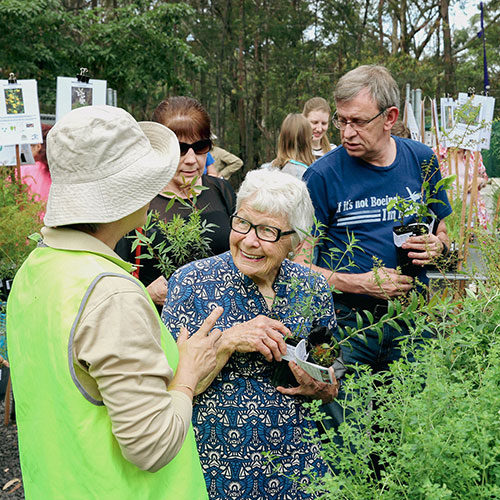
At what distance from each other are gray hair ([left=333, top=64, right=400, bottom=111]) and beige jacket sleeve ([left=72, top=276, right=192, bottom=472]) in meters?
1.61

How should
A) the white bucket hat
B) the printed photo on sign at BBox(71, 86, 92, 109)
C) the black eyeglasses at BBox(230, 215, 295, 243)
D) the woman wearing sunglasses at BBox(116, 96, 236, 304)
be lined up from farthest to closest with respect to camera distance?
1. the printed photo on sign at BBox(71, 86, 92, 109)
2. the woman wearing sunglasses at BBox(116, 96, 236, 304)
3. the black eyeglasses at BBox(230, 215, 295, 243)
4. the white bucket hat

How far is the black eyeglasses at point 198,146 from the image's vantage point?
9.21 feet

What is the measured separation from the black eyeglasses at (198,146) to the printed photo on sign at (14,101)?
248 cm

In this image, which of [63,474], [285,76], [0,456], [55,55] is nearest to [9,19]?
[55,55]

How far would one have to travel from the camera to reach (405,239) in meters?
2.37

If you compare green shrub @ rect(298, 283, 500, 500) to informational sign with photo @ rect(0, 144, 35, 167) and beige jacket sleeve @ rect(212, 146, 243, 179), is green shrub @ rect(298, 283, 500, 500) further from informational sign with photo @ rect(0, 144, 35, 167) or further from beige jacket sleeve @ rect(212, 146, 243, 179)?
beige jacket sleeve @ rect(212, 146, 243, 179)

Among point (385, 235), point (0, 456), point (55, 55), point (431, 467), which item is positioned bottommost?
point (0, 456)

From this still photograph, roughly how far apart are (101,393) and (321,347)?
876mm

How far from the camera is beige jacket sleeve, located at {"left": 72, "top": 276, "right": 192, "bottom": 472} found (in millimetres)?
1197

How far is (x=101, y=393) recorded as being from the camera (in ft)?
3.99

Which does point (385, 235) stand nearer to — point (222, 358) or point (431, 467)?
point (222, 358)

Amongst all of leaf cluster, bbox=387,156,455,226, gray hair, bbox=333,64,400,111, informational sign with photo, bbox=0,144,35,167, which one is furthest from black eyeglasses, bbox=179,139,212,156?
informational sign with photo, bbox=0,144,35,167

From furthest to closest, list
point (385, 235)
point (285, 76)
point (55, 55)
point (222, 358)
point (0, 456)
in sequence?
point (285, 76) < point (55, 55) < point (0, 456) < point (385, 235) < point (222, 358)

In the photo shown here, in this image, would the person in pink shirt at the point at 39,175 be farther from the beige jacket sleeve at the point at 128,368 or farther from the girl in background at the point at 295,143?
the beige jacket sleeve at the point at 128,368
